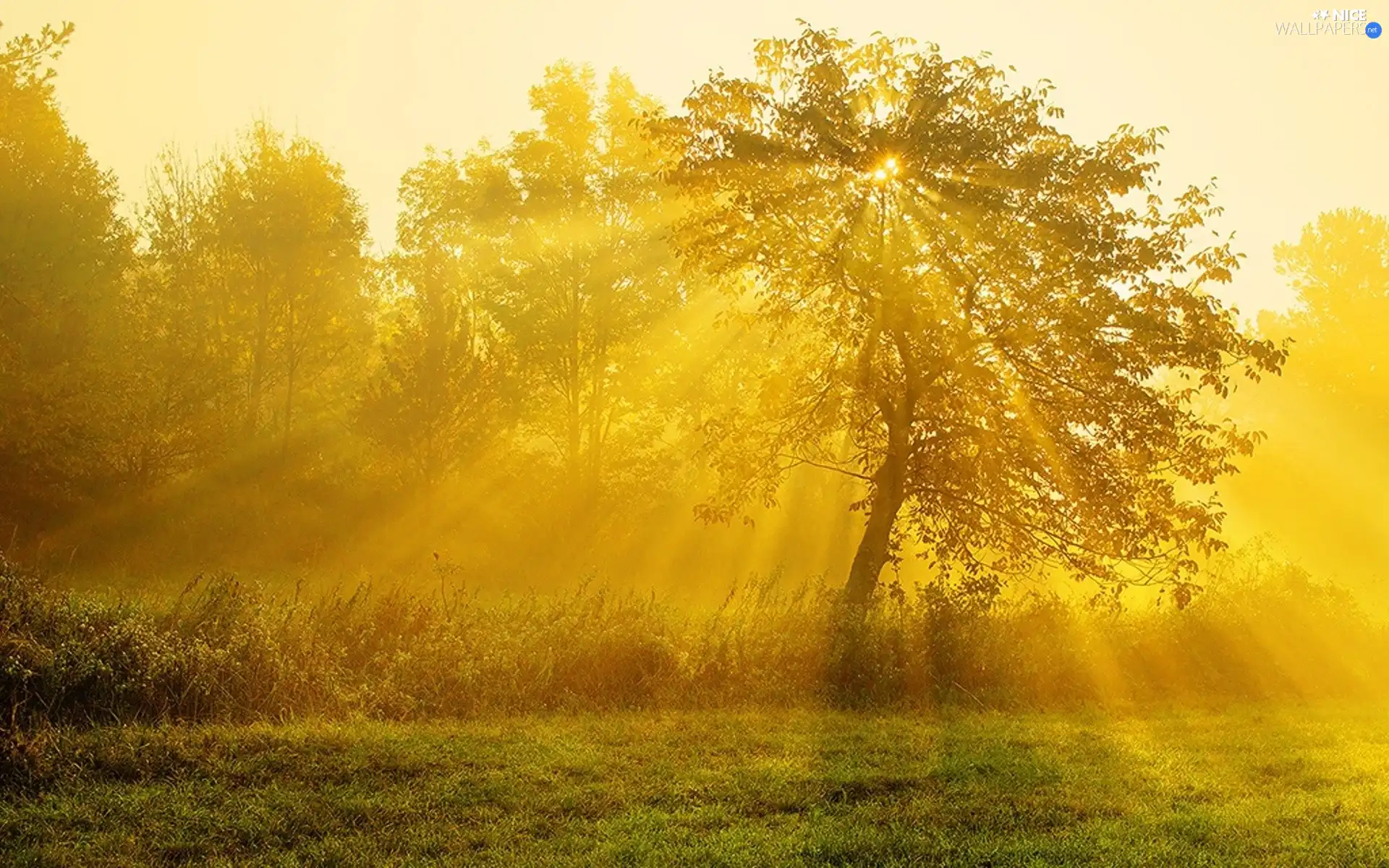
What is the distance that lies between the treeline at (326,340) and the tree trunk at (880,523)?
1452cm

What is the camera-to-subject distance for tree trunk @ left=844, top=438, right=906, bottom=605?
53.5 feet

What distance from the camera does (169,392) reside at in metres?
26.7

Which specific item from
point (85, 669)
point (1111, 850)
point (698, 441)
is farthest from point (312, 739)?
point (698, 441)

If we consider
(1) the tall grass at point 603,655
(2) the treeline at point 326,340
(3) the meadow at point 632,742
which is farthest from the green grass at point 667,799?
(2) the treeline at point 326,340

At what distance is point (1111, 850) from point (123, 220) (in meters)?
34.8

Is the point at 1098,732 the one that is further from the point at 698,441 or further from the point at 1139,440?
the point at 698,441

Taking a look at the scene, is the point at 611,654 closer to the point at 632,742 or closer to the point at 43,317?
the point at 632,742

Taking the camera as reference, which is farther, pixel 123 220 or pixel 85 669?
pixel 123 220

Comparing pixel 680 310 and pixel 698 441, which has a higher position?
pixel 680 310

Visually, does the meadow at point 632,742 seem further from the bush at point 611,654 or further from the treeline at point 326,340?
the treeline at point 326,340

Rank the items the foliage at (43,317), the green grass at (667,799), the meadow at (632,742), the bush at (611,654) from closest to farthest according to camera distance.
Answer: the green grass at (667,799) → the meadow at (632,742) → the bush at (611,654) → the foliage at (43,317)

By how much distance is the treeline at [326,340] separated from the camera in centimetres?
2445

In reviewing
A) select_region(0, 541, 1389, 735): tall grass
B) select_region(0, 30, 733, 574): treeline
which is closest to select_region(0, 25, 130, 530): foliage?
select_region(0, 30, 733, 574): treeline

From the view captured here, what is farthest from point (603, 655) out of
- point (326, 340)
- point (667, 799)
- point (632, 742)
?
point (326, 340)
